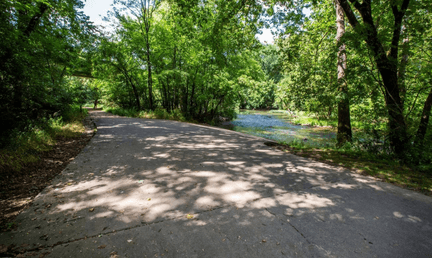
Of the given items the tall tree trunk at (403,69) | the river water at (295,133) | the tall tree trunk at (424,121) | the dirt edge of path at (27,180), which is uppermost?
the tall tree trunk at (403,69)

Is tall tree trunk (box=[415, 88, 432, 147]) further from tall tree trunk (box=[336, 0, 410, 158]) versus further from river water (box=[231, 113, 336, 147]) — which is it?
river water (box=[231, 113, 336, 147])

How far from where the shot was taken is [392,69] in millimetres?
4750

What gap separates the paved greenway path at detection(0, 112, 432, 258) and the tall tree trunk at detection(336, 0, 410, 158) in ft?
7.77

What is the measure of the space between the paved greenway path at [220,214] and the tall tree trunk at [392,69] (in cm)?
237

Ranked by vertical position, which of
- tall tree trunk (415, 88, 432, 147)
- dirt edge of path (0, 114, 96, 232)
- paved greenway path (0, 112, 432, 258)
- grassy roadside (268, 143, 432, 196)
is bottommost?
dirt edge of path (0, 114, 96, 232)

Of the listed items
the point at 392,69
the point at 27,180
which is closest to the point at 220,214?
the point at 27,180

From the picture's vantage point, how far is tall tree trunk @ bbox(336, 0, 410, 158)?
184 inches

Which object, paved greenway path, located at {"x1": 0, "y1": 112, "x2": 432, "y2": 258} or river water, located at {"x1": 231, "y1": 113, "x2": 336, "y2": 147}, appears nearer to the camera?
paved greenway path, located at {"x1": 0, "y1": 112, "x2": 432, "y2": 258}

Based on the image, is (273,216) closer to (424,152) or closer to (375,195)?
(375,195)

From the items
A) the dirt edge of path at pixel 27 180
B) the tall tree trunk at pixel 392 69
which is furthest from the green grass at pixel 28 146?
the tall tree trunk at pixel 392 69

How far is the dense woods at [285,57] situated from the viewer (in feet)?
13.7

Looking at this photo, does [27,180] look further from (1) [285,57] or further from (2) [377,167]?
(1) [285,57]

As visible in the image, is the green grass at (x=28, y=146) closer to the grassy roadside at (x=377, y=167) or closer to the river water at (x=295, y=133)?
the grassy roadside at (x=377, y=167)

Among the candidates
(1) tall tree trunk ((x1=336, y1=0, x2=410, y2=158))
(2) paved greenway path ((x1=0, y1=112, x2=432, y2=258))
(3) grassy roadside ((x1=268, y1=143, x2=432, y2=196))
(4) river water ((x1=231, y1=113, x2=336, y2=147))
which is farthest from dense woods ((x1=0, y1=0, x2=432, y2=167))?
(2) paved greenway path ((x1=0, y1=112, x2=432, y2=258))
